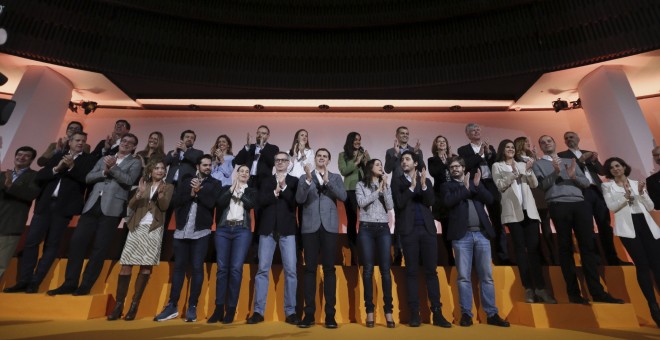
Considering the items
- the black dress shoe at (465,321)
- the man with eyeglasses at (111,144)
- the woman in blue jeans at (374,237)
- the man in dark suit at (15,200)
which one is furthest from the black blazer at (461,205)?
the man in dark suit at (15,200)

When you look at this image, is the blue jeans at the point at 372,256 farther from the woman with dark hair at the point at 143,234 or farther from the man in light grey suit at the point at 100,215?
the man in light grey suit at the point at 100,215

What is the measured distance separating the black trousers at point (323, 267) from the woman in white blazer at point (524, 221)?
6.16 feet

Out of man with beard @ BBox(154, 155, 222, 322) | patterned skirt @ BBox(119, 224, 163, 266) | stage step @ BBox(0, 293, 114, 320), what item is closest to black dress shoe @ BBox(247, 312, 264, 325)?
man with beard @ BBox(154, 155, 222, 322)

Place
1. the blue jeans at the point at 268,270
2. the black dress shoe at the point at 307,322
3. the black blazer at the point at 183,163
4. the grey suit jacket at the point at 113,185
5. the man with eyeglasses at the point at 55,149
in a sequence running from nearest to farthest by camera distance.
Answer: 1. the black dress shoe at the point at 307,322
2. the blue jeans at the point at 268,270
3. the grey suit jacket at the point at 113,185
4. the man with eyeglasses at the point at 55,149
5. the black blazer at the point at 183,163

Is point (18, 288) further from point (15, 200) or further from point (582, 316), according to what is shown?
point (582, 316)

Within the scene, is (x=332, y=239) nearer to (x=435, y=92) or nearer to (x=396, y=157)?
(x=396, y=157)

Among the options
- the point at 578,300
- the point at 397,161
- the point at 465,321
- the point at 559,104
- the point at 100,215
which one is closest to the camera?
the point at 465,321

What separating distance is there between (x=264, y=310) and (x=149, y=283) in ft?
4.52

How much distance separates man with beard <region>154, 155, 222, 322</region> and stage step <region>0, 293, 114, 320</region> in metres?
0.68

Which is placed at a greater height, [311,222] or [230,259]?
[311,222]

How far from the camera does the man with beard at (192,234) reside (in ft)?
11.6

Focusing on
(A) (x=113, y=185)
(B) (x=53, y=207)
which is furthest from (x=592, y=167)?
(B) (x=53, y=207)

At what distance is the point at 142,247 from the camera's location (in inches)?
142

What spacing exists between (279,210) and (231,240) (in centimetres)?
56
